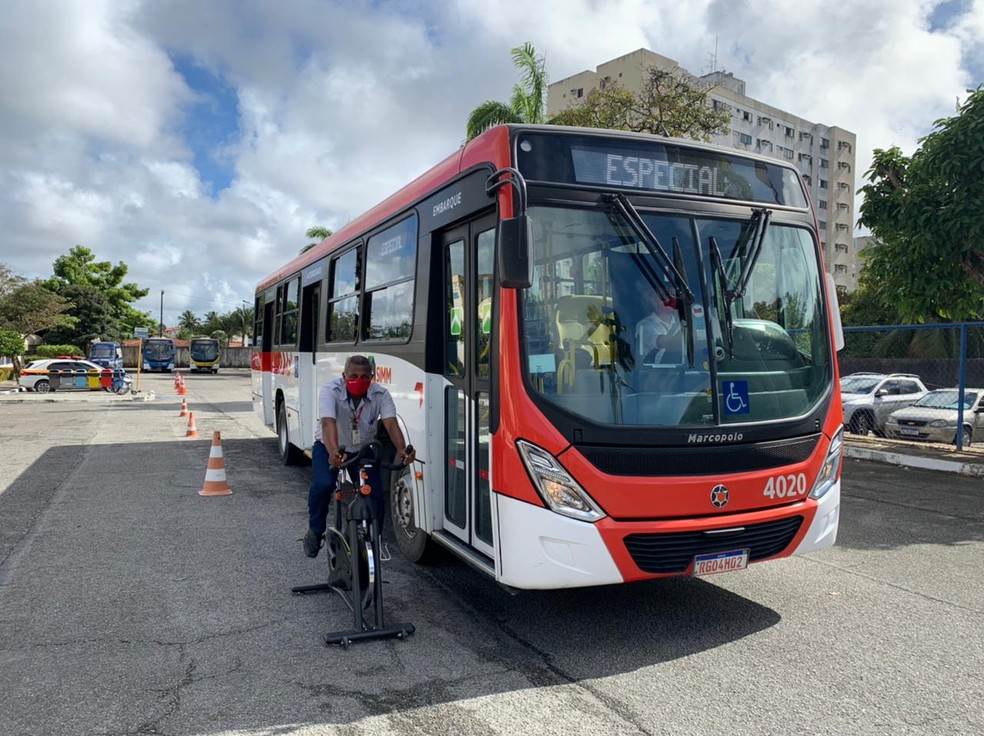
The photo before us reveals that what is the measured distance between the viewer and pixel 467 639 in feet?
15.2

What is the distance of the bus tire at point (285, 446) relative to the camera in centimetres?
1141

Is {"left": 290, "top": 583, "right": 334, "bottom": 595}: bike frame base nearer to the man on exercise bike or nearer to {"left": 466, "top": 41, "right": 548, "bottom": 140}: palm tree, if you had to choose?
the man on exercise bike

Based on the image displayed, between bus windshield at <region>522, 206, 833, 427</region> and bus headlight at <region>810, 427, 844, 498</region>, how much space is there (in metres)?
0.33

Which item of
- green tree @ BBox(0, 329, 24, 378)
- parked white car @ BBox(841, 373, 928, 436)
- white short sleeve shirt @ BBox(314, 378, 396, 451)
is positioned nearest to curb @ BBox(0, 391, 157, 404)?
green tree @ BBox(0, 329, 24, 378)

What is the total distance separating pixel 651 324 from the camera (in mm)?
4527

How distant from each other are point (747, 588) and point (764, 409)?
1.58 metres

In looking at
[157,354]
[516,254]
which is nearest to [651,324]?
[516,254]

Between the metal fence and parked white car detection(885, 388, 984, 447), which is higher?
the metal fence

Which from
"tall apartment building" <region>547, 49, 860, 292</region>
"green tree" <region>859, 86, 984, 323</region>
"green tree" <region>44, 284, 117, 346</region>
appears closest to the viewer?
"green tree" <region>859, 86, 984, 323</region>

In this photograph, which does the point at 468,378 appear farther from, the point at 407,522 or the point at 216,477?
the point at 216,477

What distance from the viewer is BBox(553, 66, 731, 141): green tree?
17.9m

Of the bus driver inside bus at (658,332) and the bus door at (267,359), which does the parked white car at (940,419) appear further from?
the bus driver inside bus at (658,332)

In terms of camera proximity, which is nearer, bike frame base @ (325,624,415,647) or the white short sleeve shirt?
bike frame base @ (325,624,415,647)

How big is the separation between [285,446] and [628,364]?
812 cm
